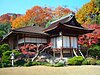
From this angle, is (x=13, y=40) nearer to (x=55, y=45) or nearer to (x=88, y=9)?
(x=55, y=45)

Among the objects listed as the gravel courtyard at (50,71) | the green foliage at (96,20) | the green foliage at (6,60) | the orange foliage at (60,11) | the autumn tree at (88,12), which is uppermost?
the orange foliage at (60,11)

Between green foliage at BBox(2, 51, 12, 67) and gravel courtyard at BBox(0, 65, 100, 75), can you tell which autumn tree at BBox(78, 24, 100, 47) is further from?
gravel courtyard at BBox(0, 65, 100, 75)

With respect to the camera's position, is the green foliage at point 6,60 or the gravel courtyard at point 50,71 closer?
the gravel courtyard at point 50,71

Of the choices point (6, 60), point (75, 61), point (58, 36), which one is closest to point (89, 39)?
point (58, 36)

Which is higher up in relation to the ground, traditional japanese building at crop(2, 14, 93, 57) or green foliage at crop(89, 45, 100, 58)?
traditional japanese building at crop(2, 14, 93, 57)

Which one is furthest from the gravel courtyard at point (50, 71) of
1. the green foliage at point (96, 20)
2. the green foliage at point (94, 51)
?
the green foliage at point (96, 20)

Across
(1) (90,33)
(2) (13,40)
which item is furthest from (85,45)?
(2) (13,40)

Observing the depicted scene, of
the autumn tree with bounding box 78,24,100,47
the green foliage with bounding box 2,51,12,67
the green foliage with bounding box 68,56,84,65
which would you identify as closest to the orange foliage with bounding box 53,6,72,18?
the autumn tree with bounding box 78,24,100,47

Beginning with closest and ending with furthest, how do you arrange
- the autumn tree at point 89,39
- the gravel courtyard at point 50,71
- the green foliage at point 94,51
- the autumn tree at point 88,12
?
the gravel courtyard at point 50,71, the autumn tree at point 89,39, the green foliage at point 94,51, the autumn tree at point 88,12

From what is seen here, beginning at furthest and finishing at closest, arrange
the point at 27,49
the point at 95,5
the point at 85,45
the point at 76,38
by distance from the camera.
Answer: the point at 95,5
the point at 85,45
the point at 76,38
the point at 27,49

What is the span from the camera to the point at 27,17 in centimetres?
4047

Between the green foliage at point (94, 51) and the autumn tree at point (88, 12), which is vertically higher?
the autumn tree at point (88, 12)

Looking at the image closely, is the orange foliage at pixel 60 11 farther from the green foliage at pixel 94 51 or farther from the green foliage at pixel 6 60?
the green foliage at pixel 6 60

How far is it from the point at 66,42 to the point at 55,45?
147cm
